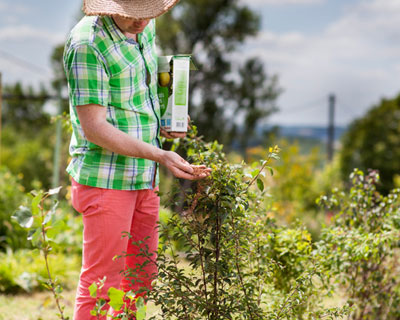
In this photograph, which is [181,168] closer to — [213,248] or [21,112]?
[213,248]

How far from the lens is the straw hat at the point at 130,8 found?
65.1 inches

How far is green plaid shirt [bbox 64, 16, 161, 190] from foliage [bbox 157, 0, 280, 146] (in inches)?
446

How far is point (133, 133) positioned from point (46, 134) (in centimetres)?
1617

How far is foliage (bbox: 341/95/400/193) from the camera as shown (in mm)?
10219

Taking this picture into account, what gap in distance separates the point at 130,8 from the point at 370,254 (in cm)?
154

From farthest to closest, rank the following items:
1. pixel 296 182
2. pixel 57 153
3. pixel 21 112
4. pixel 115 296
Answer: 1. pixel 21 112
2. pixel 296 182
3. pixel 57 153
4. pixel 115 296

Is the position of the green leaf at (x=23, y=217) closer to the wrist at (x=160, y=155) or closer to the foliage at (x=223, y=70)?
the wrist at (x=160, y=155)

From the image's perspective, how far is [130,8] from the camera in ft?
5.53

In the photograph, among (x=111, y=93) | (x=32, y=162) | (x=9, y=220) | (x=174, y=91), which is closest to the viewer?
(x=111, y=93)

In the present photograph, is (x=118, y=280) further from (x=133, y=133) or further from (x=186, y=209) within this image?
(x=133, y=133)

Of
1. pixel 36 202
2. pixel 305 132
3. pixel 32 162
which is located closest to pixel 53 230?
pixel 36 202

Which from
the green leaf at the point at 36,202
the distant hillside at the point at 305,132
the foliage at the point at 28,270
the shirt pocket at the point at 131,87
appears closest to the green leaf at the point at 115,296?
the green leaf at the point at 36,202

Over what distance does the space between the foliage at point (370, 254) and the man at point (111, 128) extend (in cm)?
94

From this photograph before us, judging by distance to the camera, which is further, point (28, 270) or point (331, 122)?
point (331, 122)
